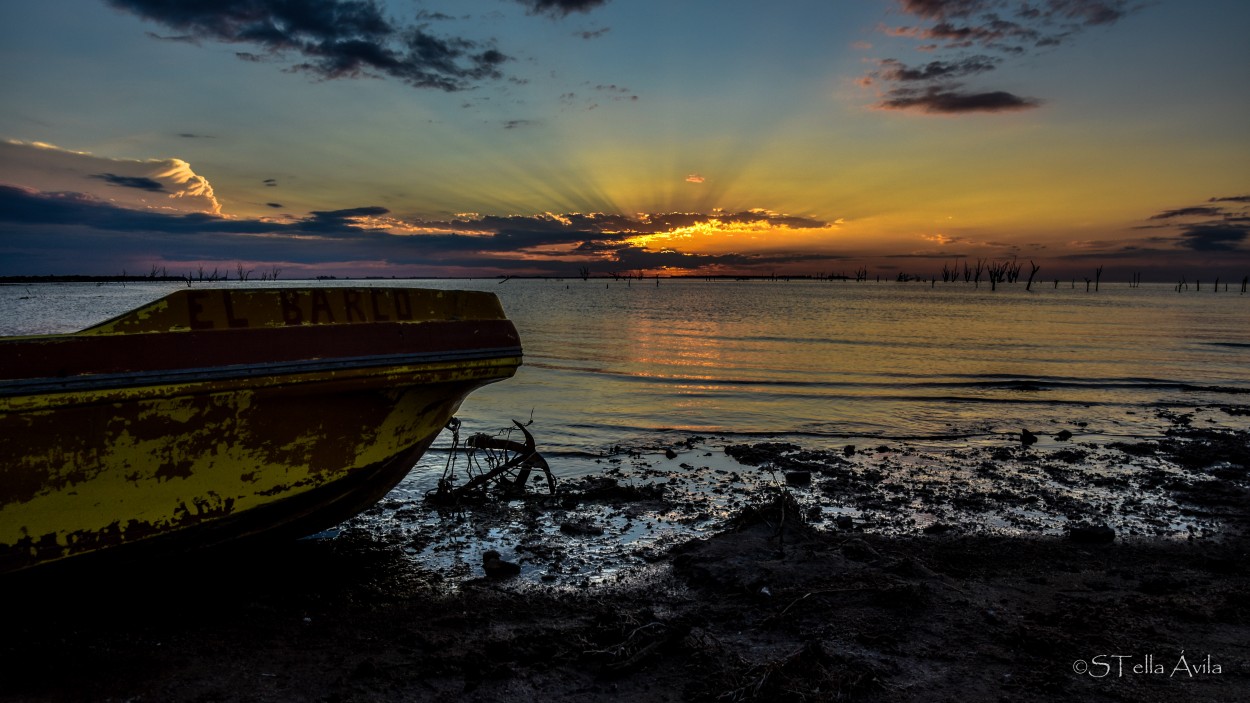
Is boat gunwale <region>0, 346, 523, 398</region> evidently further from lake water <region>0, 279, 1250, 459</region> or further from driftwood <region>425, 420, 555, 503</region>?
lake water <region>0, 279, 1250, 459</region>

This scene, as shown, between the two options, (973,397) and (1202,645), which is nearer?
(1202,645)

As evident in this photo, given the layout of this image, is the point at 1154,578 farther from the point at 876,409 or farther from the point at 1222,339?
the point at 1222,339

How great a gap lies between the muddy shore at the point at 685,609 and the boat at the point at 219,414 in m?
0.40

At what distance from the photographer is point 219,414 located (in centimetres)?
435

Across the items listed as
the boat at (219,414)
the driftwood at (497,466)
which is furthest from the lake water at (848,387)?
the boat at (219,414)

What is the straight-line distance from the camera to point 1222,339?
1200 inches

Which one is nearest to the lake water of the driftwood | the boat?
the driftwood

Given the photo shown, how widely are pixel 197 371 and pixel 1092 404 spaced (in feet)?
52.0

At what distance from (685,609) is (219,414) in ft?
11.0

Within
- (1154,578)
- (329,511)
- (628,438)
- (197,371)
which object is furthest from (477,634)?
(628,438)

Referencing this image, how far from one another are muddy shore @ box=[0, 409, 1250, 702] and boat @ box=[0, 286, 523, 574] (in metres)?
0.40

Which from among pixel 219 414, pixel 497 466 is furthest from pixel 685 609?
pixel 219 414

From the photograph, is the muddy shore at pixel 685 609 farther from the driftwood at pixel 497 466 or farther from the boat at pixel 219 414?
the boat at pixel 219 414

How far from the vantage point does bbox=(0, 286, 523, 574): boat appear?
151 inches
